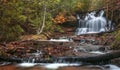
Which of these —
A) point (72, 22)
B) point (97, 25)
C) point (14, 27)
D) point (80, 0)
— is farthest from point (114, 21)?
point (14, 27)

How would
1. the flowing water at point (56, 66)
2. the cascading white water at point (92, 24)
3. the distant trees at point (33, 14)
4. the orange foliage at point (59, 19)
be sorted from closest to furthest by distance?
the flowing water at point (56, 66)
the distant trees at point (33, 14)
the cascading white water at point (92, 24)
the orange foliage at point (59, 19)

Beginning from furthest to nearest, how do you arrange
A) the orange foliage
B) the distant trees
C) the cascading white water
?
the orange foliage < the cascading white water < the distant trees

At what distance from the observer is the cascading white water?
25.7 meters

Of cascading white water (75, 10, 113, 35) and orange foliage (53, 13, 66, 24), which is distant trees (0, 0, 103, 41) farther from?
cascading white water (75, 10, 113, 35)

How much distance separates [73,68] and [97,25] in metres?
15.9

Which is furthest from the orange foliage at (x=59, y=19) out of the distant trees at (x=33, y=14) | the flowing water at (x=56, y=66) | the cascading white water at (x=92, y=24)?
the flowing water at (x=56, y=66)

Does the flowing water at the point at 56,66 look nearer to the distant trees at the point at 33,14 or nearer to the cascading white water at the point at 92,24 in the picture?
the distant trees at the point at 33,14

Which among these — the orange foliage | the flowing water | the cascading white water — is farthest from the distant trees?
the flowing water

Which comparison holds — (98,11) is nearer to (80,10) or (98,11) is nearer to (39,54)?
(80,10)

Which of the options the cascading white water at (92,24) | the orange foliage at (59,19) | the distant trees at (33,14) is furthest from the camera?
the orange foliage at (59,19)

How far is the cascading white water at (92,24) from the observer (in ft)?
Result: 84.2

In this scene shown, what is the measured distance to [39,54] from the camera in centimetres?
1255

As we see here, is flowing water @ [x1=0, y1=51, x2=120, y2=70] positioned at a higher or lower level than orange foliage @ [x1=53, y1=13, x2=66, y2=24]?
lower

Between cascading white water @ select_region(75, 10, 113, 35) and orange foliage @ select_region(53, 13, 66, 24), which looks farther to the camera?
orange foliage @ select_region(53, 13, 66, 24)
